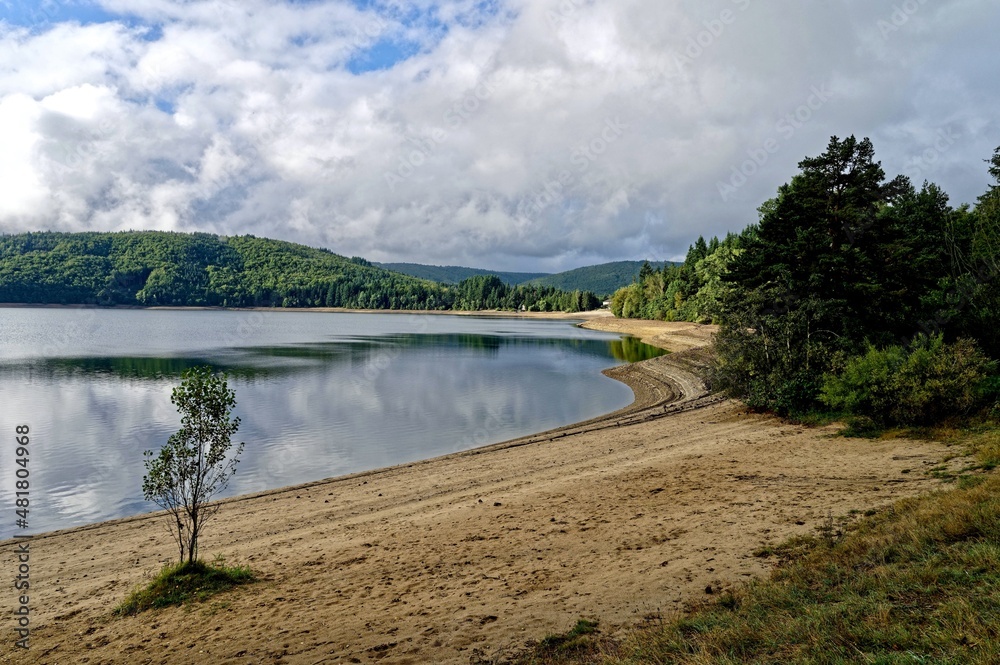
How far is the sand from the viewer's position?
6930 millimetres

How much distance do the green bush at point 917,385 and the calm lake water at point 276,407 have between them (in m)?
12.8

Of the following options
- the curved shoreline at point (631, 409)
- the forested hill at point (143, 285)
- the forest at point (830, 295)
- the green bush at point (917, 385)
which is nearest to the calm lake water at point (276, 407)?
the curved shoreline at point (631, 409)

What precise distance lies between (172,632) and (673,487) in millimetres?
9548

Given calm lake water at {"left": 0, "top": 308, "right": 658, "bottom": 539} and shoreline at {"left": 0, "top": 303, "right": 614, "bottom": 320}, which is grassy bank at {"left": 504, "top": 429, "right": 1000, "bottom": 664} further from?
shoreline at {"left": 0, "top": 303, "right": 614, "bottom": 320}

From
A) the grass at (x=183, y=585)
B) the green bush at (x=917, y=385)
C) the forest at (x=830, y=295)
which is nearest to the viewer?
the grass at (x=183, y=585)

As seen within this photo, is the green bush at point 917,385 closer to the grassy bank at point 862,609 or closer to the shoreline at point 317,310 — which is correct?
the grassy bank at point 862,609

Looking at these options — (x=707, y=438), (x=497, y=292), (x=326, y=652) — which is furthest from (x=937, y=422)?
(x=497, y=292)

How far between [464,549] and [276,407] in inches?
881

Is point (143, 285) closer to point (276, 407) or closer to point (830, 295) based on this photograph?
point (276, 407)

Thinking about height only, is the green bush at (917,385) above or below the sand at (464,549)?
above

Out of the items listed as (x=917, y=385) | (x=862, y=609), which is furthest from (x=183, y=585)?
(x=917, y=385)

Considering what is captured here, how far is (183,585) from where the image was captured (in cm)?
874

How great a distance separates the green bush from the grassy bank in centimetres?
836

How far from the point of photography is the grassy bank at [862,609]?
179 inches
